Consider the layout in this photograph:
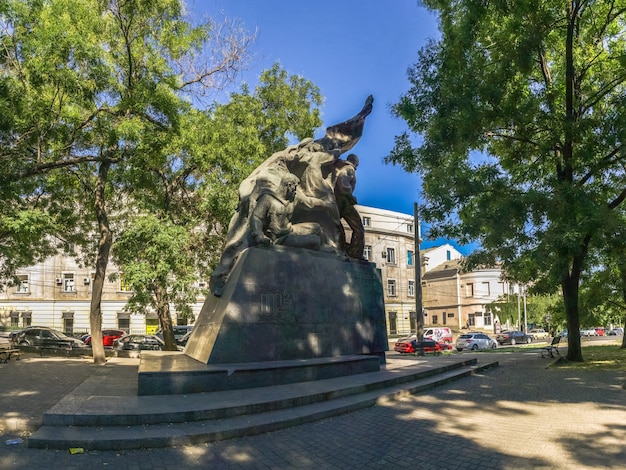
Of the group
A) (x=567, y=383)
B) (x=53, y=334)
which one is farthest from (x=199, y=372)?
(x=53, y=334)

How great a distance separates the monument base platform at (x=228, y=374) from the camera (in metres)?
7.01

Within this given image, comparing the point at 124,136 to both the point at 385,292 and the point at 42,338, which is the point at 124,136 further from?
the point at 385,292

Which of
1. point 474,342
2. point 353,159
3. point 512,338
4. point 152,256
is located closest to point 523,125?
point 353,159

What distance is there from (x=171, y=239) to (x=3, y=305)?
34.0m

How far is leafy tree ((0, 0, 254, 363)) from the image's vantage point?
12719 mm

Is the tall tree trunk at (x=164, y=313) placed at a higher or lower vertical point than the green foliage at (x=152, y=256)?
lower

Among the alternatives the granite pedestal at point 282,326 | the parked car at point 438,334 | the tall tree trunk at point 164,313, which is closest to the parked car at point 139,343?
the tall tree trunk at point 164,313

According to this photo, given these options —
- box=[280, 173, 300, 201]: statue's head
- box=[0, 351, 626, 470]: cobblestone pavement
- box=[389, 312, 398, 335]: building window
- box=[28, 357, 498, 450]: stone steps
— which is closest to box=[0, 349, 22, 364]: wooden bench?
box=[0, 351, 626, 470]: cobblestone pavement

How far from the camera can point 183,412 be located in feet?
19.4

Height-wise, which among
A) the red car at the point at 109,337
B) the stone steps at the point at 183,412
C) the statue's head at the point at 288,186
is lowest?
the red car at the point at 109,337

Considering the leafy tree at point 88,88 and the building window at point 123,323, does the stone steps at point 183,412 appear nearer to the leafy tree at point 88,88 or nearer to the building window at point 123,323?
the leafy tree at point 88,88

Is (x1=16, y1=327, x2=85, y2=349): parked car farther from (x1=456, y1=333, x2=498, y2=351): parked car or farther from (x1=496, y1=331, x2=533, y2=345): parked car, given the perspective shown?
(x1=496, y1=331, x2=533, y2=345): parked car

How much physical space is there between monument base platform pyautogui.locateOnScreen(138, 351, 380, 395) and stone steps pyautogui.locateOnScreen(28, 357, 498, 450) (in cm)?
18

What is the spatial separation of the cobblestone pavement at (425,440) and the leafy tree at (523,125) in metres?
5.27
